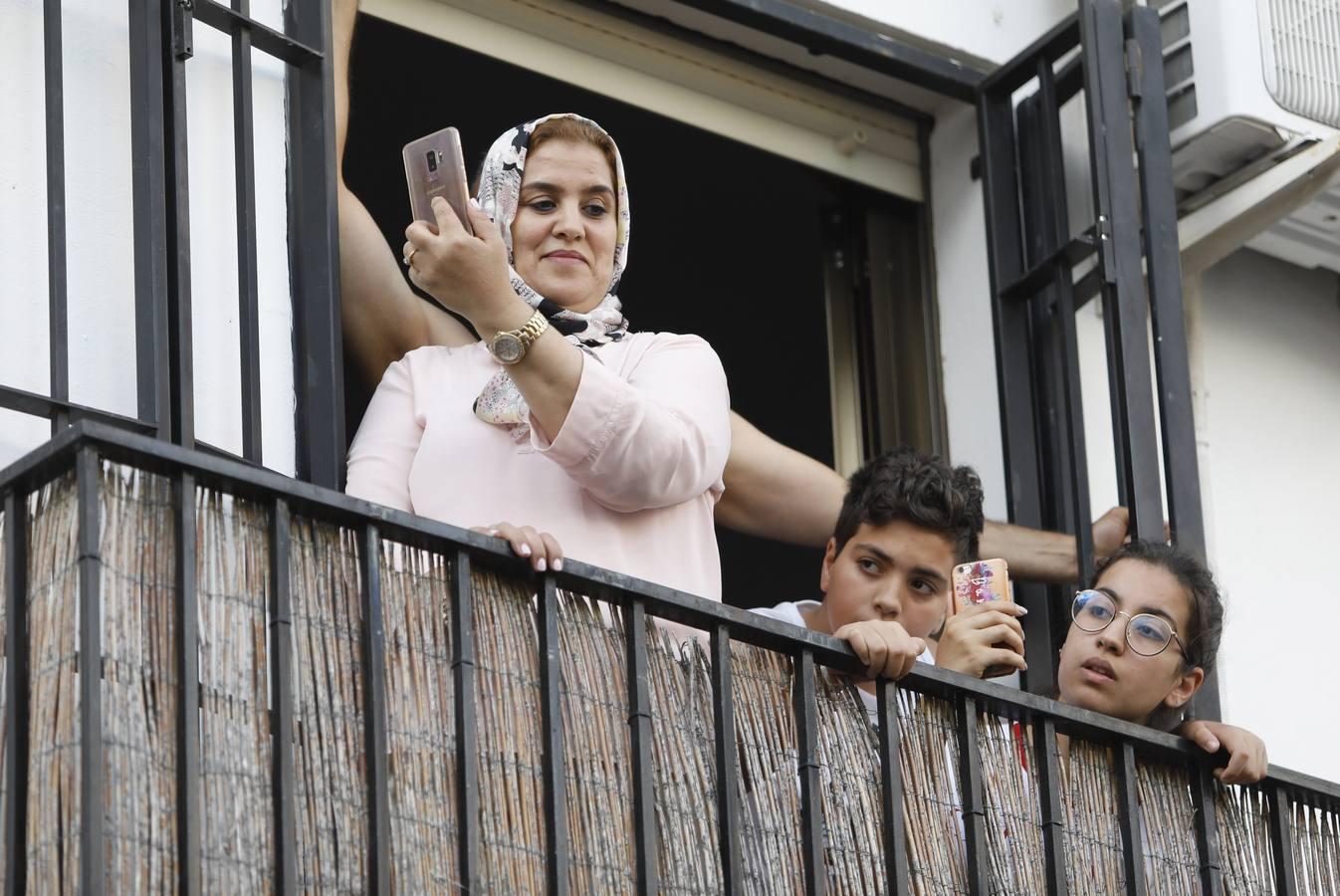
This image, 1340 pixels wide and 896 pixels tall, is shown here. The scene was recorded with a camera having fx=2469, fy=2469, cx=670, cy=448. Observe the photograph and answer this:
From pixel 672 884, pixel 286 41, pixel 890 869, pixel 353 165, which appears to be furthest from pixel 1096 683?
pixel 353 165

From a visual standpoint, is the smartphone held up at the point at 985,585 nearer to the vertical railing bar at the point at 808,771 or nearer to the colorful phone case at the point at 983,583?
the colorful phone case at the point at 983,583

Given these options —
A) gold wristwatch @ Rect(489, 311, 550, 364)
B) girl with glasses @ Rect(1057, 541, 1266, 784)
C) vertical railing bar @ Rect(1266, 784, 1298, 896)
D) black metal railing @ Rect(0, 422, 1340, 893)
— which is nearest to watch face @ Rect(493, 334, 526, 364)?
gold wristwatch @ Rect(489, 311, 550, 364)

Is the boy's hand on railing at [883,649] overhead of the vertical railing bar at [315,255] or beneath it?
beneath

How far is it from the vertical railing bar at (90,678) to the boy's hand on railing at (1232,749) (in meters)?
2.05

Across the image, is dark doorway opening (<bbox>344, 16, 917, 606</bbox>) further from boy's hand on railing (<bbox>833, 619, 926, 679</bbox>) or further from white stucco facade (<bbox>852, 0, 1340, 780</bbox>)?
boy's hand on railing (<bbox>833, 619, 926, 679</bbox>)

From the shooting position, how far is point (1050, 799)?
13.6 ft

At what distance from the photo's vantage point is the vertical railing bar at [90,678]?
10.1 ft

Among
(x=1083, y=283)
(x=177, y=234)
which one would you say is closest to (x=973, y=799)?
(x=177, y=234)

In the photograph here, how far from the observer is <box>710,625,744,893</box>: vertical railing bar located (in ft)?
12.3

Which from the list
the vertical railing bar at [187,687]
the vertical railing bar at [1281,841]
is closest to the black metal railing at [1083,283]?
the vertical railing bar at [1281,841]

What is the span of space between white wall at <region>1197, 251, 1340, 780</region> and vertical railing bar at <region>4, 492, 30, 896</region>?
3.54 metres

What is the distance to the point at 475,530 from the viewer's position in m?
3.70

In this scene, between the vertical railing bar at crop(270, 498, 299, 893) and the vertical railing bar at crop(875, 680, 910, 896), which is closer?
the vertical railing bar at crop(270, 498, 299, 893)

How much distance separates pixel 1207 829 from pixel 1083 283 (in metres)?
1.90
